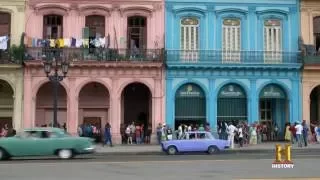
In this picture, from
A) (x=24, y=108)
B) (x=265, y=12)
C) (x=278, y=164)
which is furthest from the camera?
(x=265, y=12)

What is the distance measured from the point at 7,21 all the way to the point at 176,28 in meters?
10.6

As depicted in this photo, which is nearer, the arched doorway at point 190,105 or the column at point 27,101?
the column at point 27,101

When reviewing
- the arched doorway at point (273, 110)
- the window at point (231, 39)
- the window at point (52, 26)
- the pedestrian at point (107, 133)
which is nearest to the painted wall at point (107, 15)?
the window at point (52, 26)

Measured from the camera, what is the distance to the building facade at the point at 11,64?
35.7 meters

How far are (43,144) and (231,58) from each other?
1652cm

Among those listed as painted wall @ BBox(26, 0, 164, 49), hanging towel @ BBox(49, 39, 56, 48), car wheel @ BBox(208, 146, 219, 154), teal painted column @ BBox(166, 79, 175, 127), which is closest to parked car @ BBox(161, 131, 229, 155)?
car wheel @ BBox(208, 146, 219, 154)

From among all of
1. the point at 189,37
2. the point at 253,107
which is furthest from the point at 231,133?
the point at 189,37

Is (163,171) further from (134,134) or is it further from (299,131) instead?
(134,134)

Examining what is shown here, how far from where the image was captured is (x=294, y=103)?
38.1m

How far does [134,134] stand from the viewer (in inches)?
1448

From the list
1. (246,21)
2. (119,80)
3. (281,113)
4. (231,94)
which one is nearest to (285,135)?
(281,113)

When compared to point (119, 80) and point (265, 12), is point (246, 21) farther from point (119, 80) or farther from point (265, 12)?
point (119, 80)

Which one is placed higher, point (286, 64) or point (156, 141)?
point (286, 64)

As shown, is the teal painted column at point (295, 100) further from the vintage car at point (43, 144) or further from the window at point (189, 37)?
the vintage car at point (43, 144)
